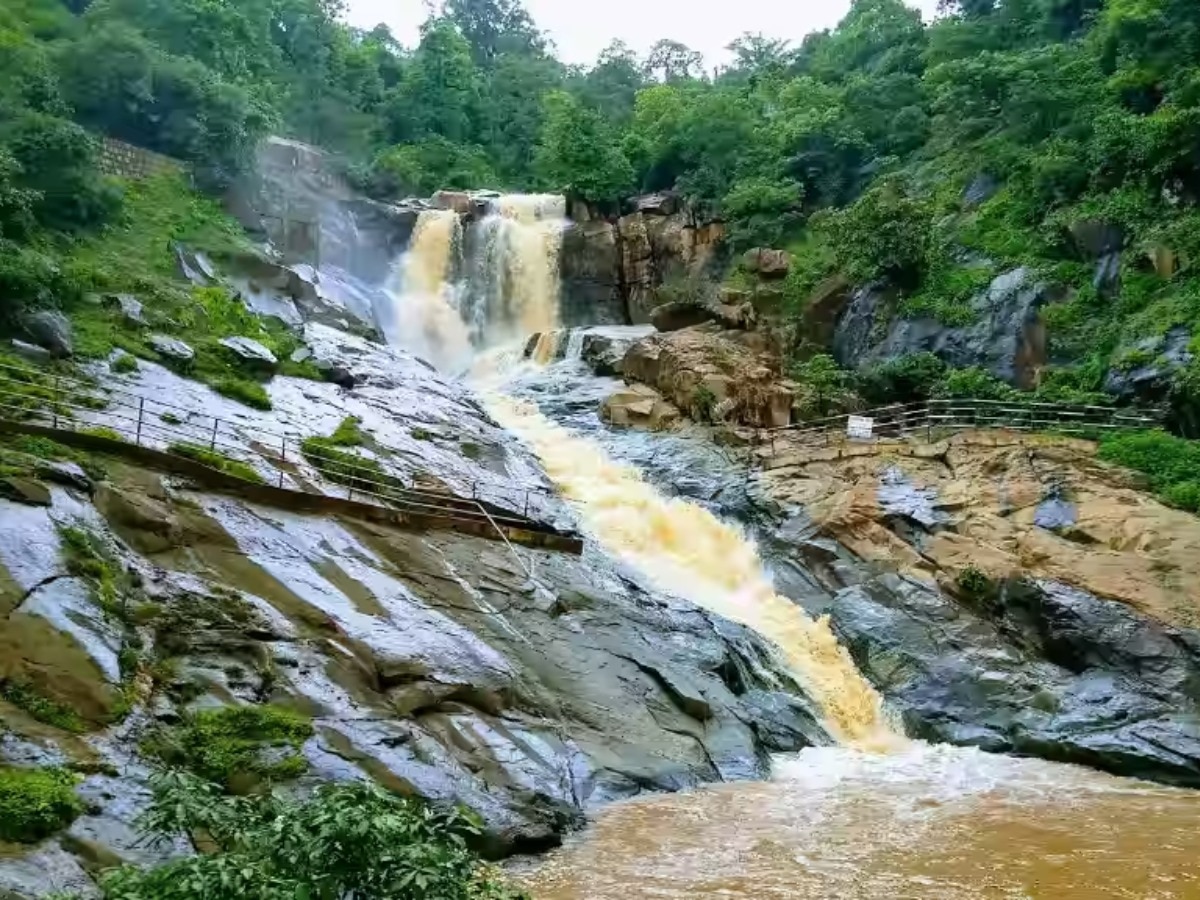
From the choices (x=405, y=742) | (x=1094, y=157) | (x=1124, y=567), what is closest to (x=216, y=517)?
(x=405, y=742)

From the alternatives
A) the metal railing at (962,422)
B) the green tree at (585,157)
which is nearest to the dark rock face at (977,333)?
the metal railing at (962,422)

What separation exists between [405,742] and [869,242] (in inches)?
989

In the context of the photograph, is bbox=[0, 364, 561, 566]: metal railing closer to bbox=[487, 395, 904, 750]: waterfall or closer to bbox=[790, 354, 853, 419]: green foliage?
bbox=[487, 395, 904, 750]: waterfall

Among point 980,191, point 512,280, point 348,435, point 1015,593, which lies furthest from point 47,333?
point 980,191

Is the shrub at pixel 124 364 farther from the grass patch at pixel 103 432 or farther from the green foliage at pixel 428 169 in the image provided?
the green foliage at pixel 428 169

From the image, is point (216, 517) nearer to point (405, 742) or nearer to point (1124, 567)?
point (405, 742)

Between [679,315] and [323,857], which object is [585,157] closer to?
[679,315]

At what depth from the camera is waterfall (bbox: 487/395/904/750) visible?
17250 millimetres

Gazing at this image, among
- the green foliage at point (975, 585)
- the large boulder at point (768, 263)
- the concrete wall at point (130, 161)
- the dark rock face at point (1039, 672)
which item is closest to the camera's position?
the dark rock face at point (1039, 672)

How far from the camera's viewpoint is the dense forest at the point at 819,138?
2620 centimetres

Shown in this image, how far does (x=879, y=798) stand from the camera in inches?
516

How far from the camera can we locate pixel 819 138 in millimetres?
43188

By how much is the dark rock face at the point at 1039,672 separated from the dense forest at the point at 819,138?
790 centimetres

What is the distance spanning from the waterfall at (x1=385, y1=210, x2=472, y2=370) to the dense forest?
6.56 metres
